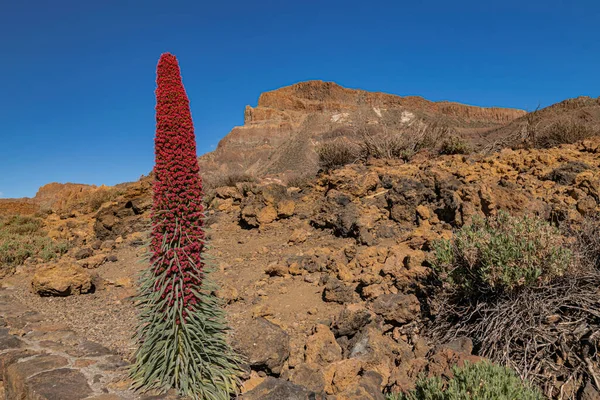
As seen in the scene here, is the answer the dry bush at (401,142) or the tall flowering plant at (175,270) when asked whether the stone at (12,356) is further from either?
the dry bush at (401,142)

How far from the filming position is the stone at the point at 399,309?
3758mm

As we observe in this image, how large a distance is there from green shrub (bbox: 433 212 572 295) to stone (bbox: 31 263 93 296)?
5039mm

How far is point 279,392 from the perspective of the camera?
2547 mm

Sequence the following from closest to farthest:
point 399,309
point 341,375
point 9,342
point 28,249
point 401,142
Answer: point 341,375
point 9,342
point 399,309
point 28,249
point 401,142

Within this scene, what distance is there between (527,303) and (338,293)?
1947 mm

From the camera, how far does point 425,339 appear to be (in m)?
3.47

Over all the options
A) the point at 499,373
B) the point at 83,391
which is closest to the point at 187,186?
the point at 83,391

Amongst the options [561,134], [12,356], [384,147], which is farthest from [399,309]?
[561,134]

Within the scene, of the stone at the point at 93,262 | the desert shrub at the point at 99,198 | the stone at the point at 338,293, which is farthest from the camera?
the desert shrub at the point at 99,198

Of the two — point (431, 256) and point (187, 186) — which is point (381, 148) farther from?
point (187, 186)

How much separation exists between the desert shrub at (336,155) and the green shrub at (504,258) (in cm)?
523

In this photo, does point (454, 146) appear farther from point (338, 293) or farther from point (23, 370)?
point (23, 370)

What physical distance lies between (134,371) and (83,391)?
1.11ft

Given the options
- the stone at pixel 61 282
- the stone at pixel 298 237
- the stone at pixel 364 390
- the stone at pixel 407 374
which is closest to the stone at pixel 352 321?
the stone at pixel 407 374
